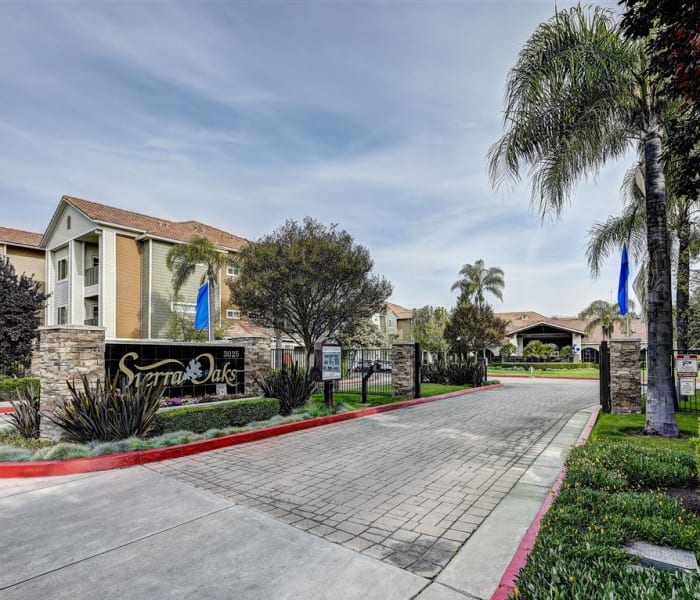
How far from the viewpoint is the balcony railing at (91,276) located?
27125mm

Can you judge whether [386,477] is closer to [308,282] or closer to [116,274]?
[308,282]

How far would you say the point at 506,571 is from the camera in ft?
11.3

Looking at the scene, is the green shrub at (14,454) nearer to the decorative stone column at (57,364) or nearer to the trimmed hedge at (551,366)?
the decorative stone column at (57,364)

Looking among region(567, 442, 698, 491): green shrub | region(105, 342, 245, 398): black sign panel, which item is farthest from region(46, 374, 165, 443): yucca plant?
region(567, 442, 698, 491): green shrub

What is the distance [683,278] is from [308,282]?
1204 centimetres

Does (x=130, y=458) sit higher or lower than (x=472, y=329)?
lower

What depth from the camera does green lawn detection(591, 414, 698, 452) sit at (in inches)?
292

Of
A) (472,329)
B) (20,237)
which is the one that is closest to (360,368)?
(472,329)

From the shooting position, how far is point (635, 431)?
8.91 meters

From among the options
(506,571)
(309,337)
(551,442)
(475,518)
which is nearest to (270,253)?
(309,337)

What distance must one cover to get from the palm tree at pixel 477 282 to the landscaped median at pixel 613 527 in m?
37.4

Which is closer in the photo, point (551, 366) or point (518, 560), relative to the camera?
point (518, 560)

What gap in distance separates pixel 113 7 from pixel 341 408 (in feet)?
34.3

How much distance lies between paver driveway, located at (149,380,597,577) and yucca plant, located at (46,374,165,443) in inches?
49.9
